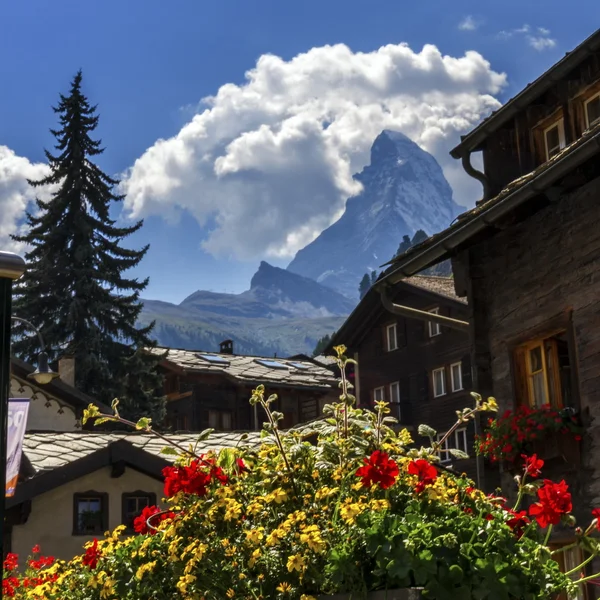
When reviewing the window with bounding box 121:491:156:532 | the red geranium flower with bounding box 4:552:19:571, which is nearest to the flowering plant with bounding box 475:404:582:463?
the red geranium flower with bounding box 4:552:19:571

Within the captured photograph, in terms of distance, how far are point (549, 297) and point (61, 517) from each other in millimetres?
13973

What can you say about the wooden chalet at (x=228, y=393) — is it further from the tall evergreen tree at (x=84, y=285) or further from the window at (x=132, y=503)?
the window at (x=132, y=503)

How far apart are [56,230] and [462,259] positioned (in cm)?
3314

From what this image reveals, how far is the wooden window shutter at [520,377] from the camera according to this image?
13.3m

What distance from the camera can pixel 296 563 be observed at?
6.52 metres

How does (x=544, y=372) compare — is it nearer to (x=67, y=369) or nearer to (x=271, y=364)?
(x=67, y=369)

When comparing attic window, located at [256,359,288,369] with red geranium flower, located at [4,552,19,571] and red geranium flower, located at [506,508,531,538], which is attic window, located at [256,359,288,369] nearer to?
red geranium flower, located at [4,552,19,571]

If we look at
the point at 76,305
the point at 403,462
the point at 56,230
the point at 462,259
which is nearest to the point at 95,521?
the point at 462,259

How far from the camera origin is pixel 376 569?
6.14m

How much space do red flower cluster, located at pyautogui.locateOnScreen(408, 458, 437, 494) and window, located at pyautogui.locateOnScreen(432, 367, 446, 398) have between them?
35.8 meters

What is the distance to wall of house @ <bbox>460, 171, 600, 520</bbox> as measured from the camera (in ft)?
39.4

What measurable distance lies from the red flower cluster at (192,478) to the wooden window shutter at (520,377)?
6.36 metres

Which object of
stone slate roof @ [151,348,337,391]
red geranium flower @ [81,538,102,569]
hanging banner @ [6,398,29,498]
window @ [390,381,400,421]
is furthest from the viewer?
stone slate roof @ [151,348,337,391]

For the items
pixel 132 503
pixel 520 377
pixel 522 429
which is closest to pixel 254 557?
pixel 522 429
